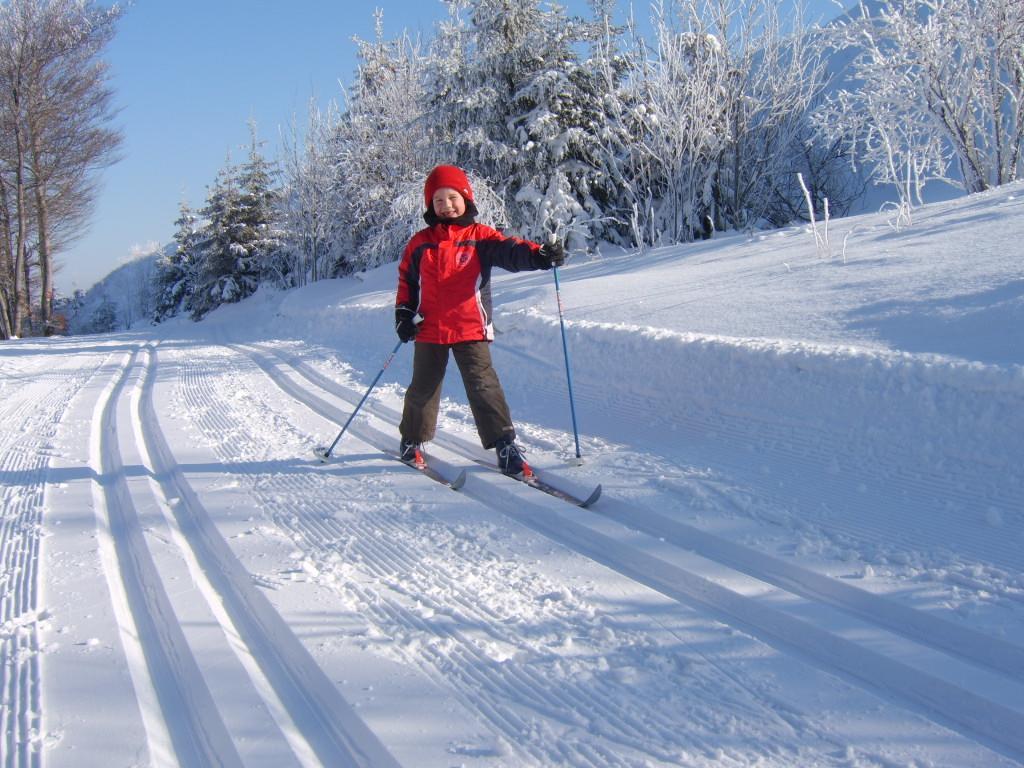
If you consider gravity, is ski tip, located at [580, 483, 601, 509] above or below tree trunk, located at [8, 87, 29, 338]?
below

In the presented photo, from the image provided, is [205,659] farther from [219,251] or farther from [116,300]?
[116,300]

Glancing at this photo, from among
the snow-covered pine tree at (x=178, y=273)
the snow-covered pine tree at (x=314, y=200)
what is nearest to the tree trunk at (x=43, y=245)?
the snow-covered pine tree at (x=314, y=200)

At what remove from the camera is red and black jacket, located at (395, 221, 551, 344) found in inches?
156

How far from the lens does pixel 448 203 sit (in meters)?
3.92

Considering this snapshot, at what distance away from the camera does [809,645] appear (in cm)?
221

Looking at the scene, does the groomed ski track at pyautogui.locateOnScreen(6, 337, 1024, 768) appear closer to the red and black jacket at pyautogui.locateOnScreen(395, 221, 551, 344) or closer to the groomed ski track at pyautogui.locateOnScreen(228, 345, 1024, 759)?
the groomed ski track at pyautogui.locateOnScreen(228, 345, 1024, 759)

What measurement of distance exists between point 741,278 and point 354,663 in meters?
5.65

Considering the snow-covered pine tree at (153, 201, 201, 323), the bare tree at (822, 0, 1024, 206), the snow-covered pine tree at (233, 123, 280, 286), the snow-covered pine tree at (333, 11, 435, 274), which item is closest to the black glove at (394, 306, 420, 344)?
the bare tree at (822, 0, 1024, 206)

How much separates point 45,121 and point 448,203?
20.1m

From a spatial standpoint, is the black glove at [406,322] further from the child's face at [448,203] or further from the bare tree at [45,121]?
the bare tree at [45,121]

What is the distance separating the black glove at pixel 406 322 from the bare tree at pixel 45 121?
19757 mm

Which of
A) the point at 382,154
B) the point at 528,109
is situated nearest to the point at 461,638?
the point at 528,109

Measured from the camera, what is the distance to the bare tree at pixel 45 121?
1805cm

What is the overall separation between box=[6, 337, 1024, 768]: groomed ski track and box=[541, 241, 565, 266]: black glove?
1.26 metres
